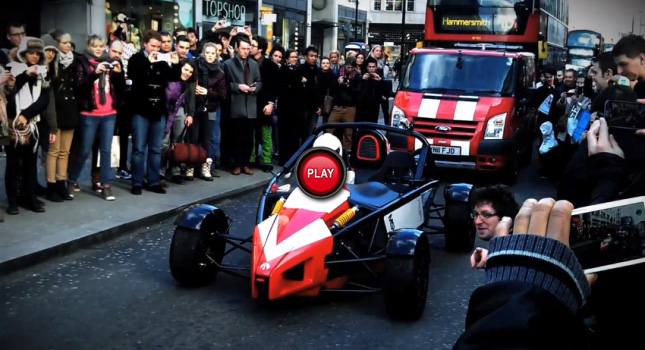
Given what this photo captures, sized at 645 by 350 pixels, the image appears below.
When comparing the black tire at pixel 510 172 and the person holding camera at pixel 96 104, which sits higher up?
the person holding camera at pixel 96 104

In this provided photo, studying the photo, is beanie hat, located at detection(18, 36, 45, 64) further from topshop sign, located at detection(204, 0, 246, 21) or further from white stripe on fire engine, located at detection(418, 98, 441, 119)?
topshop sign, located at detection(204, 0, 246, 21)

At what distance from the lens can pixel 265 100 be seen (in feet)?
37.3

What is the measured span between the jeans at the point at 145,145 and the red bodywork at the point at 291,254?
401cm

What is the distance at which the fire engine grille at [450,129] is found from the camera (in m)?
11.4

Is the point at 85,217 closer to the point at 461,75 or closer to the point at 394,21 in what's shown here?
the point at 461,75

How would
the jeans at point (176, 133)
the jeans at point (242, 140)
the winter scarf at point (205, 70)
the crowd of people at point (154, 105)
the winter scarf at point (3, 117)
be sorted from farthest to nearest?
the jeans at point (242, 140) → the winter scarf at point (205, 70) → the jeans at point (176, 133) → the crowd of people at point (154, 105) → the winter scarf at point (3, 117)

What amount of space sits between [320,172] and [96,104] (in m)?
4.13

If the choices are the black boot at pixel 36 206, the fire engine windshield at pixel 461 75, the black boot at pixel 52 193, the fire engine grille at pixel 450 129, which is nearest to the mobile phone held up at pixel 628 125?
the black boot at pixel 36 206

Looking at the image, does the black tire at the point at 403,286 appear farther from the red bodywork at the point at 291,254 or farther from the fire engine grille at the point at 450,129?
the fire engine grille at the point at 450,129

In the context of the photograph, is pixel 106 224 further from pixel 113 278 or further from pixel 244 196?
pixel 244 196

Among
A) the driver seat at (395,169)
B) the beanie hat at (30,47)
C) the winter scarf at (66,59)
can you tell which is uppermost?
A: the beanie hat at (30,47)

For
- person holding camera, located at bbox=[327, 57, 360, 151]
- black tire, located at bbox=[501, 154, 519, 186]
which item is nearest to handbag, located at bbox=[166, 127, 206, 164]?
person holding camera, located at bbox=[327, 57, 360, 151]

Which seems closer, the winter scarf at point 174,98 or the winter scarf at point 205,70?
the winter scarf at point 174,98

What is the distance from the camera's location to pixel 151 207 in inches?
328
